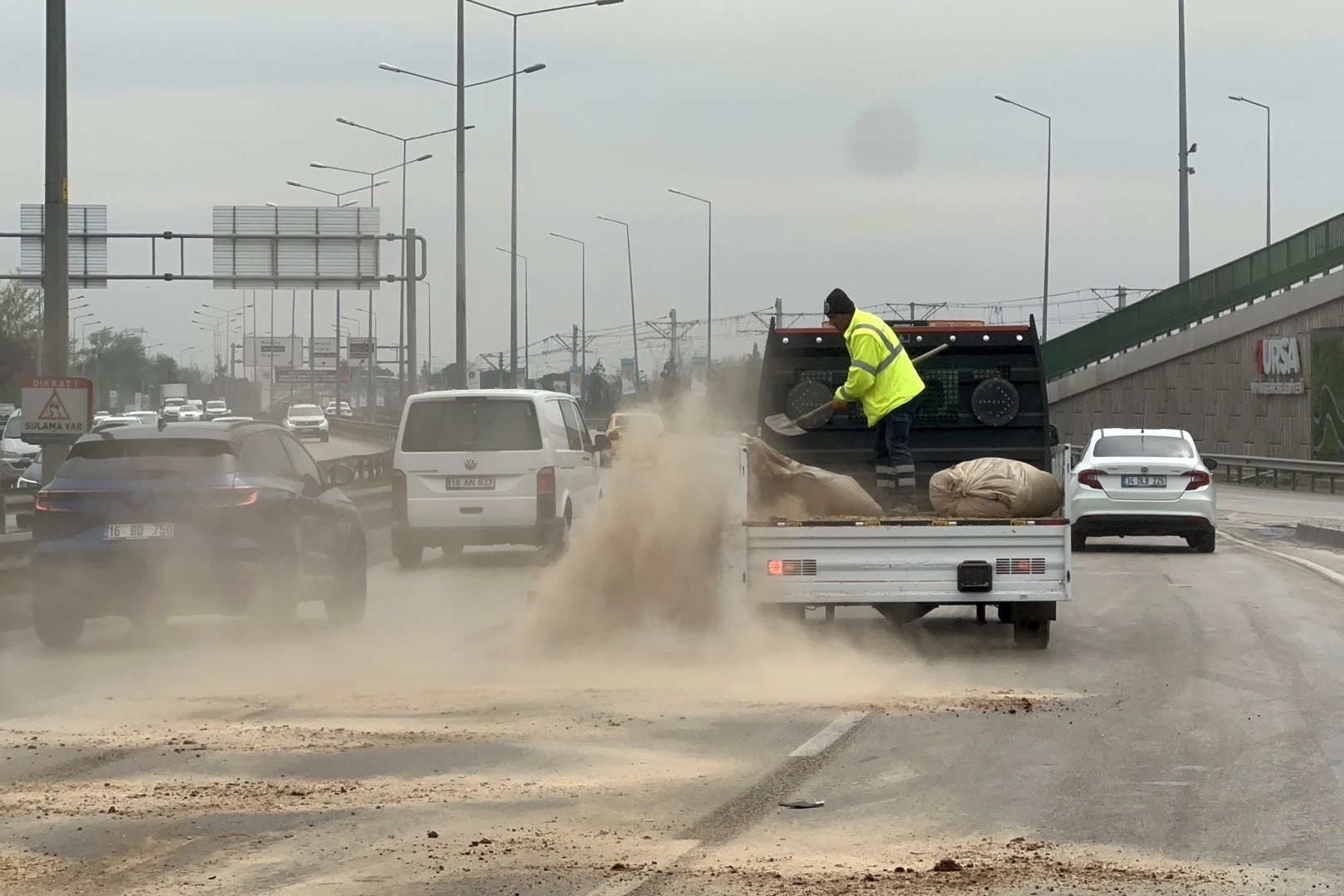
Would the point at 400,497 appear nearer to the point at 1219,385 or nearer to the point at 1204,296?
the point at 1219,385

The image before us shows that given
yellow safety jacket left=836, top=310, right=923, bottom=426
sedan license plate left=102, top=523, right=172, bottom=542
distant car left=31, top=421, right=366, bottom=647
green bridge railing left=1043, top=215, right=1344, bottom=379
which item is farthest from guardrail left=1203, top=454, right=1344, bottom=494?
sedan license plate left=102, top=523, right=172, bottom=542

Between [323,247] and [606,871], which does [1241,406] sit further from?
[606,871]

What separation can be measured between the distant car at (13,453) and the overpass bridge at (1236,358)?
97.5 ft

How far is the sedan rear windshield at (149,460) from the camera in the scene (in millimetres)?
12812

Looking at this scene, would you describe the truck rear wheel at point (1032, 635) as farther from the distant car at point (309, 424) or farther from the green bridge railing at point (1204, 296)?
the distant car at point (309, 424)

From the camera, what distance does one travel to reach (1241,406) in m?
48.4

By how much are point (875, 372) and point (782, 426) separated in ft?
5.22

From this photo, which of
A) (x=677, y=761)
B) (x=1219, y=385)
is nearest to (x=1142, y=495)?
(x=677, y=761)

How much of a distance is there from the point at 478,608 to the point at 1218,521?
17.4m

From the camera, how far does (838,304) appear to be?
12.9 m

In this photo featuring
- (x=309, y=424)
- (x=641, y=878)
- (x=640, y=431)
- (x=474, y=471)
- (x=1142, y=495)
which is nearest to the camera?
(x=641, y=878)

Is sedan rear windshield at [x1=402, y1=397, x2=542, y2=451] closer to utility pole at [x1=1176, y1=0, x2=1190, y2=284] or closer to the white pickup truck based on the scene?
the white pickup truck

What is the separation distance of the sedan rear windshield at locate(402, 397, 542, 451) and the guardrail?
21.9 metres

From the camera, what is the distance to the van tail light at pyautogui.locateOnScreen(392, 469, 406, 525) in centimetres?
2009
